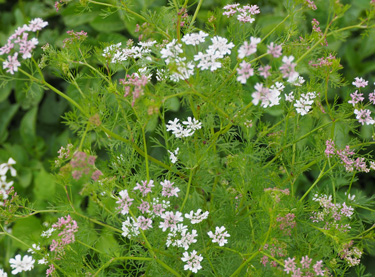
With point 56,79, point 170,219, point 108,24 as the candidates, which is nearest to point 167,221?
point 170,219

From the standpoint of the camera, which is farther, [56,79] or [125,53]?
[56,79]

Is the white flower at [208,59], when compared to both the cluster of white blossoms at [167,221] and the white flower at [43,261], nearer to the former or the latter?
the cluster of white blossoms at [167,221]

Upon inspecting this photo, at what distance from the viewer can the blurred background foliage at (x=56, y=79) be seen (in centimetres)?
165

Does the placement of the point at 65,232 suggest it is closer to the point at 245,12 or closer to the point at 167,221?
the point at 167,221

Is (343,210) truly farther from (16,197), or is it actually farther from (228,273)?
(16,197)

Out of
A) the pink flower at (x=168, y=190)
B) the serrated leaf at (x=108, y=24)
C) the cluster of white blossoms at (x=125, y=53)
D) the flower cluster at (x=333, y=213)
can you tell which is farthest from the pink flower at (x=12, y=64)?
the serrated leaf at (x=108, y=24)

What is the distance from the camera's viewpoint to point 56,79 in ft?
6.84

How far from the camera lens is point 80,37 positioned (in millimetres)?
888

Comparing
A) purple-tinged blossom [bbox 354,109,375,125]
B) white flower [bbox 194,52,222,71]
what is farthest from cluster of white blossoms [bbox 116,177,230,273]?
purple-tinged blossom [bbox 354,109,375,125]

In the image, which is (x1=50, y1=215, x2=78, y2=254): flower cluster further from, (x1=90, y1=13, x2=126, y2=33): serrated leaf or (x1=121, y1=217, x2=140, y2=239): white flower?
(x1=90, y1=13, x2=126, y2=33): serrated leaf

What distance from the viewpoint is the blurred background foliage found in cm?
165

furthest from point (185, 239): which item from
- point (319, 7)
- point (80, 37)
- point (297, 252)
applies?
point (319, 7)

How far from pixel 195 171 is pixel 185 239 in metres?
0.16

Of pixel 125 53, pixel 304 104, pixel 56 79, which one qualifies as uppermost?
pixel 125 53
